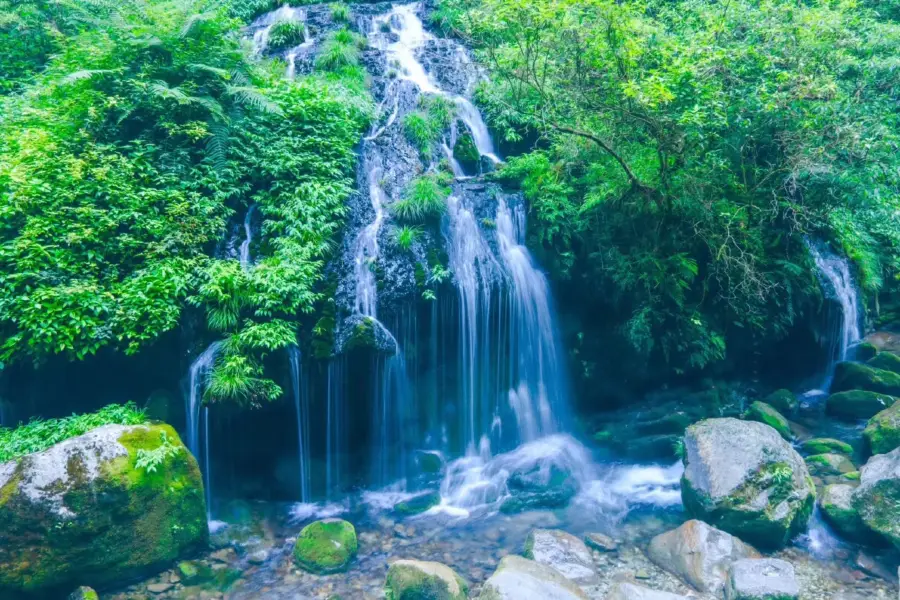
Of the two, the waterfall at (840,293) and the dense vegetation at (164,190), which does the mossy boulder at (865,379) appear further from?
the dense vegetation at (164,190)

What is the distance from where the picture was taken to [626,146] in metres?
8.53

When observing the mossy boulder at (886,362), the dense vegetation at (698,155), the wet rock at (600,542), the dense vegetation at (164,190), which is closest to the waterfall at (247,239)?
the dense vegetation at (164,190)

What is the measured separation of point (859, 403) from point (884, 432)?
6.63 ft

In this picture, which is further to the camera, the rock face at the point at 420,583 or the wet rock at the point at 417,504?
the wet rock at the point at 417,504

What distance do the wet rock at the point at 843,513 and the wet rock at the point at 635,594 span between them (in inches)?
101

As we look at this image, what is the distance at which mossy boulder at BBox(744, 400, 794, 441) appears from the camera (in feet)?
26.8

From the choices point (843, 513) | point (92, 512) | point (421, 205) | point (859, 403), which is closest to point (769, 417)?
point (859, 403)

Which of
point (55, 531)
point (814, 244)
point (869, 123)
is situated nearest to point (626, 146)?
point (869, 123)

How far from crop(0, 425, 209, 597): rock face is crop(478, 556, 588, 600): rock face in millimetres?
3557

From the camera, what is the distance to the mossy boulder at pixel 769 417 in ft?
26.8

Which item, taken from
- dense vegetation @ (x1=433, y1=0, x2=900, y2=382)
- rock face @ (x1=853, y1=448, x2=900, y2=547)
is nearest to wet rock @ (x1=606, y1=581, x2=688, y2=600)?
rock face @ (x1=853, y1=448, x2=900, y2=547)

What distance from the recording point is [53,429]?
18.5ft

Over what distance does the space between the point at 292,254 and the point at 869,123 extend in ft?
29.5

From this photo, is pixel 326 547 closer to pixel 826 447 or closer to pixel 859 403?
pixel 826 447
